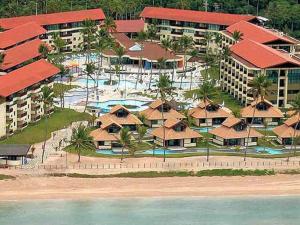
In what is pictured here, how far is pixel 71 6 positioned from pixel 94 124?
7223 cm

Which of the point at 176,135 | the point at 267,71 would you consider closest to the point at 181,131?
the point at 176,135

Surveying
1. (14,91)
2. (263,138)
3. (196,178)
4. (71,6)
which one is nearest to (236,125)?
(263,138)

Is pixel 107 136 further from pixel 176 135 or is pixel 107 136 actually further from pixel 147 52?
pixel 147 52

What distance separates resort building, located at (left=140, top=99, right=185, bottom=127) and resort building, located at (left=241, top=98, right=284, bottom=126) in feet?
29.3

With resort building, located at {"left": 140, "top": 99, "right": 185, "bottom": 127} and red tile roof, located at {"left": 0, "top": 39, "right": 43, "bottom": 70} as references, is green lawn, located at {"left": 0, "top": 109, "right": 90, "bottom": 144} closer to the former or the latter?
resort building, located at {"left": 140, "top": 99, "right": 185, "bottom": 127}

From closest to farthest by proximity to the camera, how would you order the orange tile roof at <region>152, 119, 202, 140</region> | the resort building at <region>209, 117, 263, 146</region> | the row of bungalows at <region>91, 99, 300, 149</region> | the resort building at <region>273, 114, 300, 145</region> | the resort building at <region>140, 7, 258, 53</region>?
the row of bungalows at <region>91, 99, 300, 149</region>, the orange tile roof at <region>152, 119, 202, 140</region>, the resort building at <region>209, 117, 263, 146</region>, the resort building at <region>273, 114, 300, 145</region>, the resort building at <region>140, 7, 258, 53</region>

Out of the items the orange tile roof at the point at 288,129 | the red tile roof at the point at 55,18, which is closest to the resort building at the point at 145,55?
the red tile roof at the point at 55,18

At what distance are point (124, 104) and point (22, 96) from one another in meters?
19.5

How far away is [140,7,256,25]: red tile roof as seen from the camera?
15650cm

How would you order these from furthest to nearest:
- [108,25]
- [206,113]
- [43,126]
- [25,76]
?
[108,25]
[206,113]
[25,76]
[43,126]

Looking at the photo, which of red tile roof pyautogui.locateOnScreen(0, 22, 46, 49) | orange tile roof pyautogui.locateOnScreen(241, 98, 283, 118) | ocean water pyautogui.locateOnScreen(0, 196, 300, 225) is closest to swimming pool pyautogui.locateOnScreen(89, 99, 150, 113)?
orange tile roof pyautogui.locateOnScreen(241, 98, 283, 118)

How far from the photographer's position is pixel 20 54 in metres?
129

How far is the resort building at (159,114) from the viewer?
110 meters

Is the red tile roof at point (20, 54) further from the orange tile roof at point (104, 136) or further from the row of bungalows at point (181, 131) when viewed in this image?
the orange tile roof at point (104, 136)
